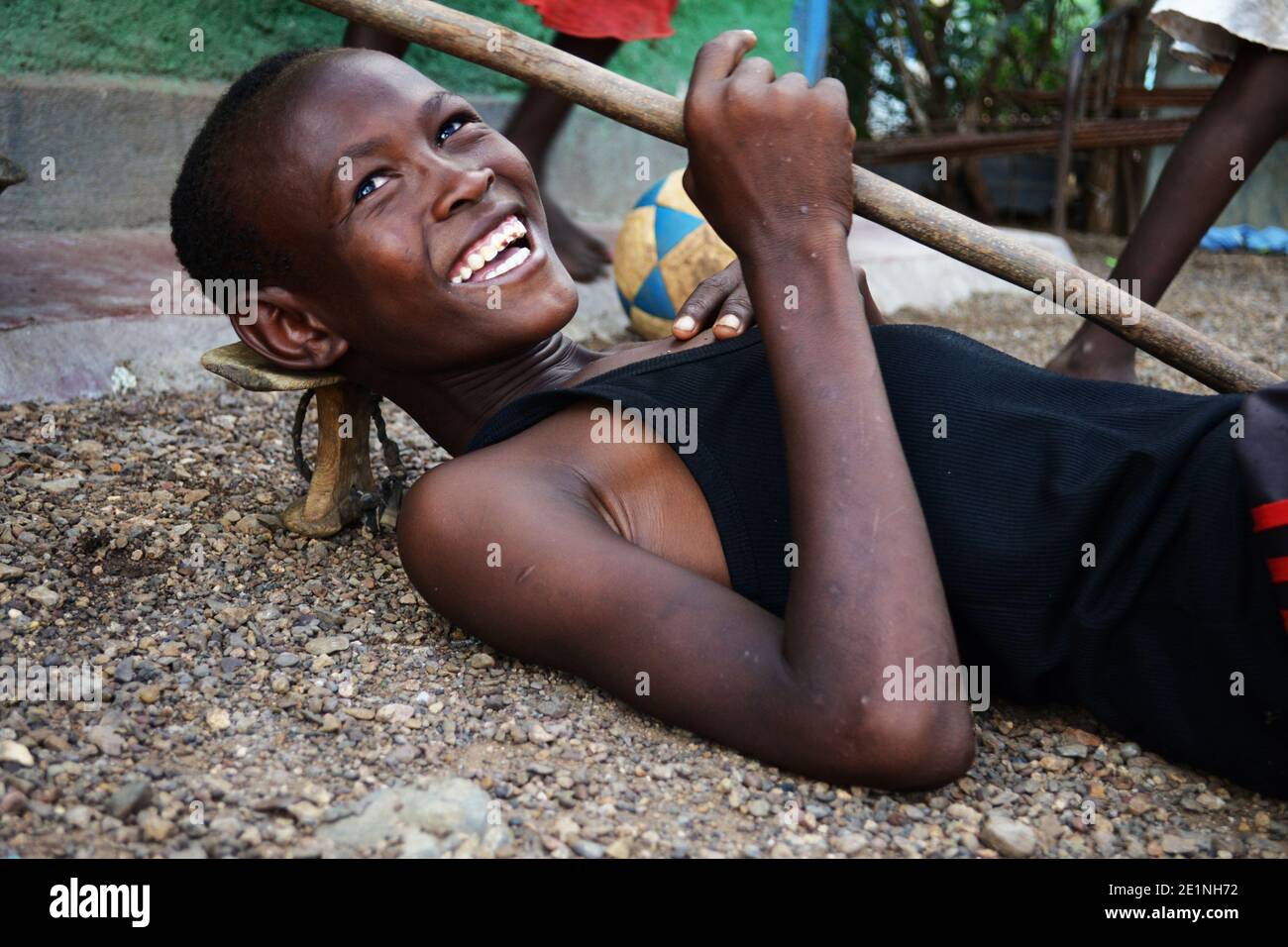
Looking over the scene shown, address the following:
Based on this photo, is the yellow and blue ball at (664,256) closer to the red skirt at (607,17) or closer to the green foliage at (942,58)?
the red skirt at (607,17)

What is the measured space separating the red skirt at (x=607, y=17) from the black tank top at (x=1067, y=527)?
1852 millimetres

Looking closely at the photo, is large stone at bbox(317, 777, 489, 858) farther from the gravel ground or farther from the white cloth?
the white cloth

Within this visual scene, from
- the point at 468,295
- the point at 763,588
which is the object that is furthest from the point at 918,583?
the point at 468,295

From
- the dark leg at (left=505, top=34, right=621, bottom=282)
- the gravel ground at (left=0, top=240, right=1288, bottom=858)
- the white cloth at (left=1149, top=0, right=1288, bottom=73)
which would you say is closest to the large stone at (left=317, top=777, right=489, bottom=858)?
the gravel ground at (left=0, top=240, right=1288, bottom=858)

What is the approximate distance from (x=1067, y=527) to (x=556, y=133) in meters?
2.68

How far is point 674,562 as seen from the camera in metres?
1.63

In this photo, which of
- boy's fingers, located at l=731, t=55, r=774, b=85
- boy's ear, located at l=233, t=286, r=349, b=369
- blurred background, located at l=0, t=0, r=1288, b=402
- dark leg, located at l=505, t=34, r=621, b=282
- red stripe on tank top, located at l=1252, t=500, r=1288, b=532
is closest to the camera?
red stripe on tank top, located at l=1252, t=500, r=1288, b=532

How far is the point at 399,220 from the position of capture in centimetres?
176

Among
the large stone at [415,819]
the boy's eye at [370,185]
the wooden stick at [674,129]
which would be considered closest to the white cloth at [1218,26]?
the wooden stick at [674,129]

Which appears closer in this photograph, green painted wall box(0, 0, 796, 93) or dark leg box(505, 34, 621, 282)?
green painted wall box(0, 0, 796, 93)

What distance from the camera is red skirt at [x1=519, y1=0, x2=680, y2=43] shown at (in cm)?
325

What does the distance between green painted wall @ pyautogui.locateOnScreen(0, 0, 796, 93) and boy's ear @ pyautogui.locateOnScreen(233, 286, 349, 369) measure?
186 centimetres

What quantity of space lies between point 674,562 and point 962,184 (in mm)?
7112

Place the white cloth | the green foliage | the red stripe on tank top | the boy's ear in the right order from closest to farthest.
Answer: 1. the red stripe on tank top
2. the boy's ear
3. the white cloth
4. the green foliage
